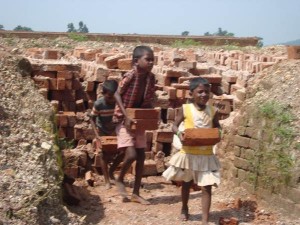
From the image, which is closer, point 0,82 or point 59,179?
point 59,179

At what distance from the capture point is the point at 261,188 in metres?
5.72

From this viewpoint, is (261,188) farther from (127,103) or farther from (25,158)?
(25,158)

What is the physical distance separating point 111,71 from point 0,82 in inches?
86.7

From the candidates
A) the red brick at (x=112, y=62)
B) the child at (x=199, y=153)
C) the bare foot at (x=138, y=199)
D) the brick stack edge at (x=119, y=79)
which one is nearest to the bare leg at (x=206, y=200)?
the child at (x=199, y=153)

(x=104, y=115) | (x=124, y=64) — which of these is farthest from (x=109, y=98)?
(x=124, y=64)

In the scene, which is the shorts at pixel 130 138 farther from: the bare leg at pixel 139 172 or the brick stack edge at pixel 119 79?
the brick stack edge at pixel 119 79

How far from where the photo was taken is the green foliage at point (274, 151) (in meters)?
5.42

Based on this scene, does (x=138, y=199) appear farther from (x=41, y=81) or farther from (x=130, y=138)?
(x=41, y=81)

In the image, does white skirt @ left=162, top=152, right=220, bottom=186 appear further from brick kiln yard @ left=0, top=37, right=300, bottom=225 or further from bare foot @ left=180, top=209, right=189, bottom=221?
brick kiln yard @ left=0, top=37, right=300, bottom=225

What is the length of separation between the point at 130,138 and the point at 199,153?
94cm

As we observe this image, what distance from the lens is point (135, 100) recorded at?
544 centimetres

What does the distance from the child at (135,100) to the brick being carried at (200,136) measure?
2.91 feet

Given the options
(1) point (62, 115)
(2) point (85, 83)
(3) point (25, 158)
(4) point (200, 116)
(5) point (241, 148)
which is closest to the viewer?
(3) point (25, 158)

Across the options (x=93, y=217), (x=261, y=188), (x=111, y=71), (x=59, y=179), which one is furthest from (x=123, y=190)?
(x=111, y=71)
